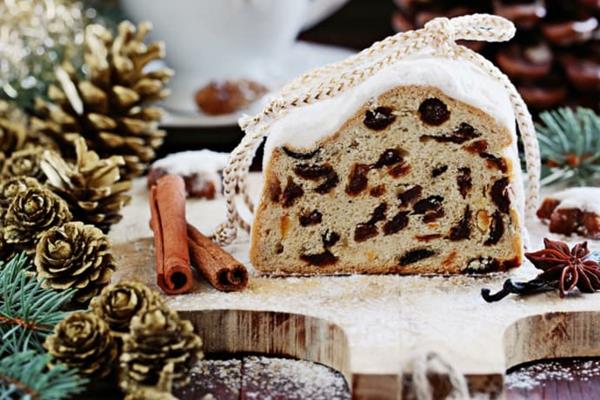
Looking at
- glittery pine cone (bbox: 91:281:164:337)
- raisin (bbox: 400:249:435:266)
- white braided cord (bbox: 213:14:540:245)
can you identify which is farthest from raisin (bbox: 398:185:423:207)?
glittery pine cone (bbox: 91:281:164:337)

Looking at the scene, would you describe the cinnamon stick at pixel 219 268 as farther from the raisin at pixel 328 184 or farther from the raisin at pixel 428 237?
the raisin at pixel 428 237

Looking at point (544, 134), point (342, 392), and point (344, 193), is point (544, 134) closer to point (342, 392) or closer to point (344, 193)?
Result: point (344, 193)

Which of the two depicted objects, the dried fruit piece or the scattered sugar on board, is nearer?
the scattered sugar on board

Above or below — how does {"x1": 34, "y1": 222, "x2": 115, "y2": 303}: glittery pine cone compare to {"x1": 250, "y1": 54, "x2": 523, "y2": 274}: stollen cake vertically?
below

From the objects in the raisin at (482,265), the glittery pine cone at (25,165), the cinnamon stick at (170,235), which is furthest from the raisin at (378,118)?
the glittery pine cone at (25,165)

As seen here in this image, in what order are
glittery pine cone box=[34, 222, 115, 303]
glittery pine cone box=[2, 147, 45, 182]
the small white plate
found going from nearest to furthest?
glittery pine cone box=[34, 222, 115, 303] < glittery pine cone box=[2, 147, 45, 182] < the small white plate

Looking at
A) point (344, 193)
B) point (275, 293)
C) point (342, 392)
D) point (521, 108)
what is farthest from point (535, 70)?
point (342, 392)

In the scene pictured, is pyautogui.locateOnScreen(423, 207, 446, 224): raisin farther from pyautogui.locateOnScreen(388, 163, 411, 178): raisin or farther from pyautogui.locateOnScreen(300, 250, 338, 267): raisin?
pyautogui.locateOnScreen(300, 250, 338, 267): raisin

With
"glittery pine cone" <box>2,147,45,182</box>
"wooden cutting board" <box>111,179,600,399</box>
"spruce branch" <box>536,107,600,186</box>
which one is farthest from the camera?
"spruce branch" <box>536,107,600,186</box>
